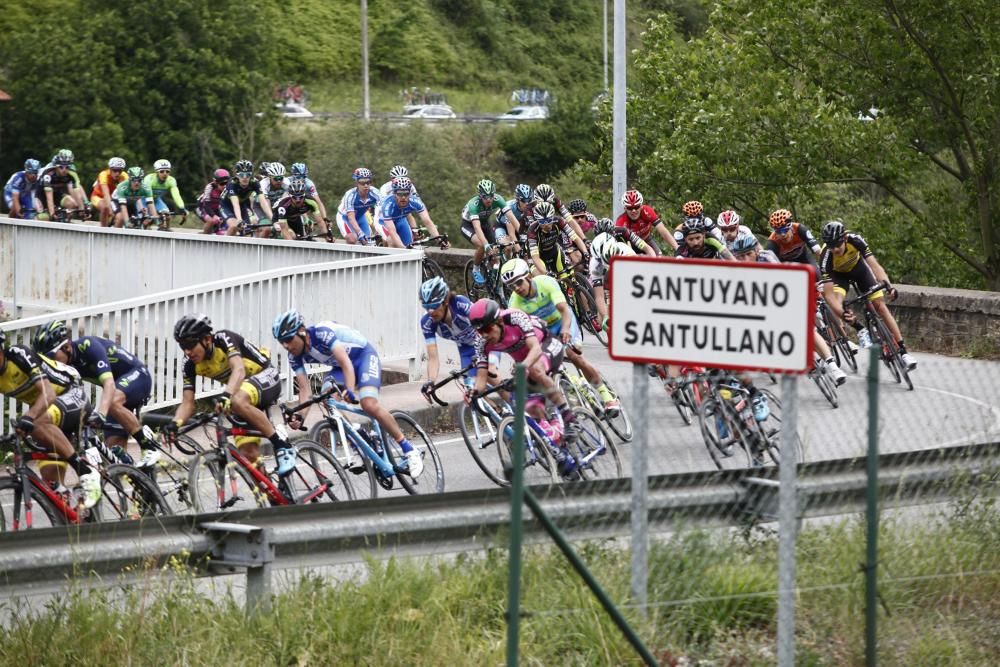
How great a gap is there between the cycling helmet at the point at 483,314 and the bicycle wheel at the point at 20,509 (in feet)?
11.3

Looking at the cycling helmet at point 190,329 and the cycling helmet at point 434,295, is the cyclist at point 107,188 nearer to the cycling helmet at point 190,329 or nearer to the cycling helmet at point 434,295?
the cycling helmet at point 434,295

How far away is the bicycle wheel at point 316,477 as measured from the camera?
35.5ft

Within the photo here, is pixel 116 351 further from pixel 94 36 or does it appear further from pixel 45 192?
pixel 94 36

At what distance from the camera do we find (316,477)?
35.9ft

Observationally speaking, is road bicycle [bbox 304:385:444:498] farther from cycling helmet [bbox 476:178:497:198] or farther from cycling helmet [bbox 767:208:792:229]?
cycling helmet [bbox 476:178:497:198]

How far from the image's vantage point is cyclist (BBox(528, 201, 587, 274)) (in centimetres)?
1878

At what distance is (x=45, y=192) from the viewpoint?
2722cm

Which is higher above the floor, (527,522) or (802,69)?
(802,69)

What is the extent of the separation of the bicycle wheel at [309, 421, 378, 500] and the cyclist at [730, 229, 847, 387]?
17.2 feet

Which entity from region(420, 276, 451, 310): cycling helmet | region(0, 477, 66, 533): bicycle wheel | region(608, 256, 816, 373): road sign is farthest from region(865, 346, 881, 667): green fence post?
region(420, 276, 451, 310): cycling helmet

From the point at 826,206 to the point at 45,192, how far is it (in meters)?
20.0

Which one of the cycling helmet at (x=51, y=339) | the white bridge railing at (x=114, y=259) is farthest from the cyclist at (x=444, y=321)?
the white bridge railing at (x=114, y=259)

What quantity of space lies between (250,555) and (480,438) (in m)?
5.36

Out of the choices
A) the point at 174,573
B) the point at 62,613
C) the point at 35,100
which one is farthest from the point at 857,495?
the point at 35,100
